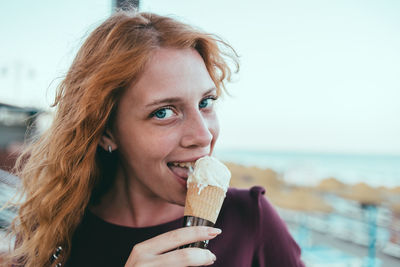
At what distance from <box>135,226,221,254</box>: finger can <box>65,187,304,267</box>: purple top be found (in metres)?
0.38

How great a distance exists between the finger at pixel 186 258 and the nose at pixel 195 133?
1.08 feet

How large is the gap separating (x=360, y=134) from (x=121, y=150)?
80.7 ft

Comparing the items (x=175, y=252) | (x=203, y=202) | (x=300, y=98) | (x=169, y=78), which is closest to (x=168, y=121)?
(x=169, y=78)

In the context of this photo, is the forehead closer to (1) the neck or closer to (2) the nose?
(2) the nose

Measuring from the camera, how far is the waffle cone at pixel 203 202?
0.82 m

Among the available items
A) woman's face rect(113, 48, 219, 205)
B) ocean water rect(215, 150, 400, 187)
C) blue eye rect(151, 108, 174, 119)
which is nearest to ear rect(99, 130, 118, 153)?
woman's face rect(113, 48, 219, 205)

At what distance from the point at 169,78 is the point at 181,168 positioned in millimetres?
296

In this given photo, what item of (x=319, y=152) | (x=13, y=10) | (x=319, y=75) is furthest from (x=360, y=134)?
(x=13, y=10)

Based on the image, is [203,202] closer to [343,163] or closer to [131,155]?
[131,155]

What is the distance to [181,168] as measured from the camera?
3.17ft

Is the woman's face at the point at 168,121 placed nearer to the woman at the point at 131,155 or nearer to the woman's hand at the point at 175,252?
the woman at the point at 131,155

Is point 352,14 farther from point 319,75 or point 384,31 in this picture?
point 319,75

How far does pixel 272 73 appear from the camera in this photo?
40.0ft

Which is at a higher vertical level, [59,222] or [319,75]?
[319,75]
